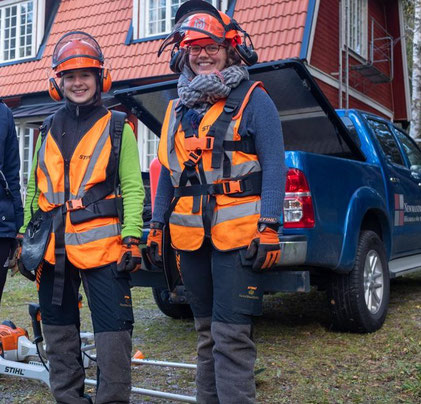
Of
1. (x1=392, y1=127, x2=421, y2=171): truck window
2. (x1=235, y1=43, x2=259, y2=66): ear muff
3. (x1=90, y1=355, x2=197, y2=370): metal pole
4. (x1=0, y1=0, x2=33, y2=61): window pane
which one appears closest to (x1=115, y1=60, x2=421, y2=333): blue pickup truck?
(x1=392, y1=127, x2=421, y2=171): truck window

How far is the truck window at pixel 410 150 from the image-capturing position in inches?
271

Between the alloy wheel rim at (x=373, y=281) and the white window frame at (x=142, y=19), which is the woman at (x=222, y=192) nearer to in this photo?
the alloy wheel rim at (x=373, y=281)

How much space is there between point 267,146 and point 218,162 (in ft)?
0.78

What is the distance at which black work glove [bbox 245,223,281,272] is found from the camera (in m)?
2.82

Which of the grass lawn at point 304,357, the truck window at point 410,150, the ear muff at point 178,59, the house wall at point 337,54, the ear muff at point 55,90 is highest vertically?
the house wall at point 337,54

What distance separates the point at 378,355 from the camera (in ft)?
15.2

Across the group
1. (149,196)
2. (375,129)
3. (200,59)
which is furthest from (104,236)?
(375,129)

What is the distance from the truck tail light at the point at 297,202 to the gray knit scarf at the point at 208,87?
1.56 m

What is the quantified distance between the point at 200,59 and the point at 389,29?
1594 centimetres

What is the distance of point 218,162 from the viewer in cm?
298

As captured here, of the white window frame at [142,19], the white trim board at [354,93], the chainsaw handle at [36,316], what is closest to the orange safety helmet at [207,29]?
the chainsaw handle at [36,316]

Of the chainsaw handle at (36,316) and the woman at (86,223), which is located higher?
the woman at (86,223)

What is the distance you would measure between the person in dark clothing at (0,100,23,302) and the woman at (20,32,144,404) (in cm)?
33

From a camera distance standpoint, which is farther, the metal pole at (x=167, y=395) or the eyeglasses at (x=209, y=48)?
the metal pole at (x=167, y=395)
